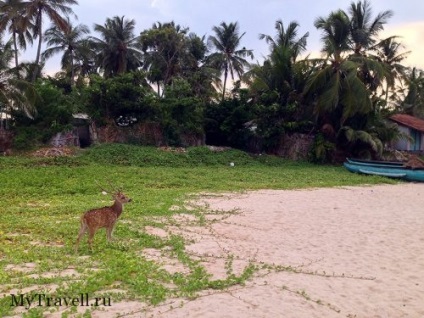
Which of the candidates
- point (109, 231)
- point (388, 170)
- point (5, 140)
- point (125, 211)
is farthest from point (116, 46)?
point (109, 231)

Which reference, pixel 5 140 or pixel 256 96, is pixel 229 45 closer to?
pixel 256 96

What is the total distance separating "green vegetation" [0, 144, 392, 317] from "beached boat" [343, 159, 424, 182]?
3.46 feet

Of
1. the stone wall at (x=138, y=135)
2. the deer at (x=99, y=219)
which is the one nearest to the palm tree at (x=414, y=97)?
the stone wall at (x=138, y=135)

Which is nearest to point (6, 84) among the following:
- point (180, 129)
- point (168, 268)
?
point (180, 129)

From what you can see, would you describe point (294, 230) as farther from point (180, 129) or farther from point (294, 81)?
point (294, 81)

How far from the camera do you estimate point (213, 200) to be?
1255 cm

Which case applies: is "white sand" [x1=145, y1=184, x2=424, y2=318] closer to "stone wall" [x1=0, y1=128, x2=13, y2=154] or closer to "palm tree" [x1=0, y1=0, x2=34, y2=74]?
"stone wall" [x1=0, y1=128, x2=13, y2=154]

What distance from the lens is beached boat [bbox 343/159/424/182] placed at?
775 inches

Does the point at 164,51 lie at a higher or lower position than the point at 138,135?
higher

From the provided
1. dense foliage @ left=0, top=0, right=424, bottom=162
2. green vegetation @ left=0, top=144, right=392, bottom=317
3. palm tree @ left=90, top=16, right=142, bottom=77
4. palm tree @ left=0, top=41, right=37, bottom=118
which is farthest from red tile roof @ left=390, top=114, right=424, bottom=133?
palm tree @ left=0, top=41, right=37, bottom=118

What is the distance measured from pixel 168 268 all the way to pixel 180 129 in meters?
19.0

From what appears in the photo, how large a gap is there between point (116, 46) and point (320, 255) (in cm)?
2947

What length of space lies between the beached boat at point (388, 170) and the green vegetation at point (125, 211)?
41.5 inches

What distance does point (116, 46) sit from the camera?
109 ft
